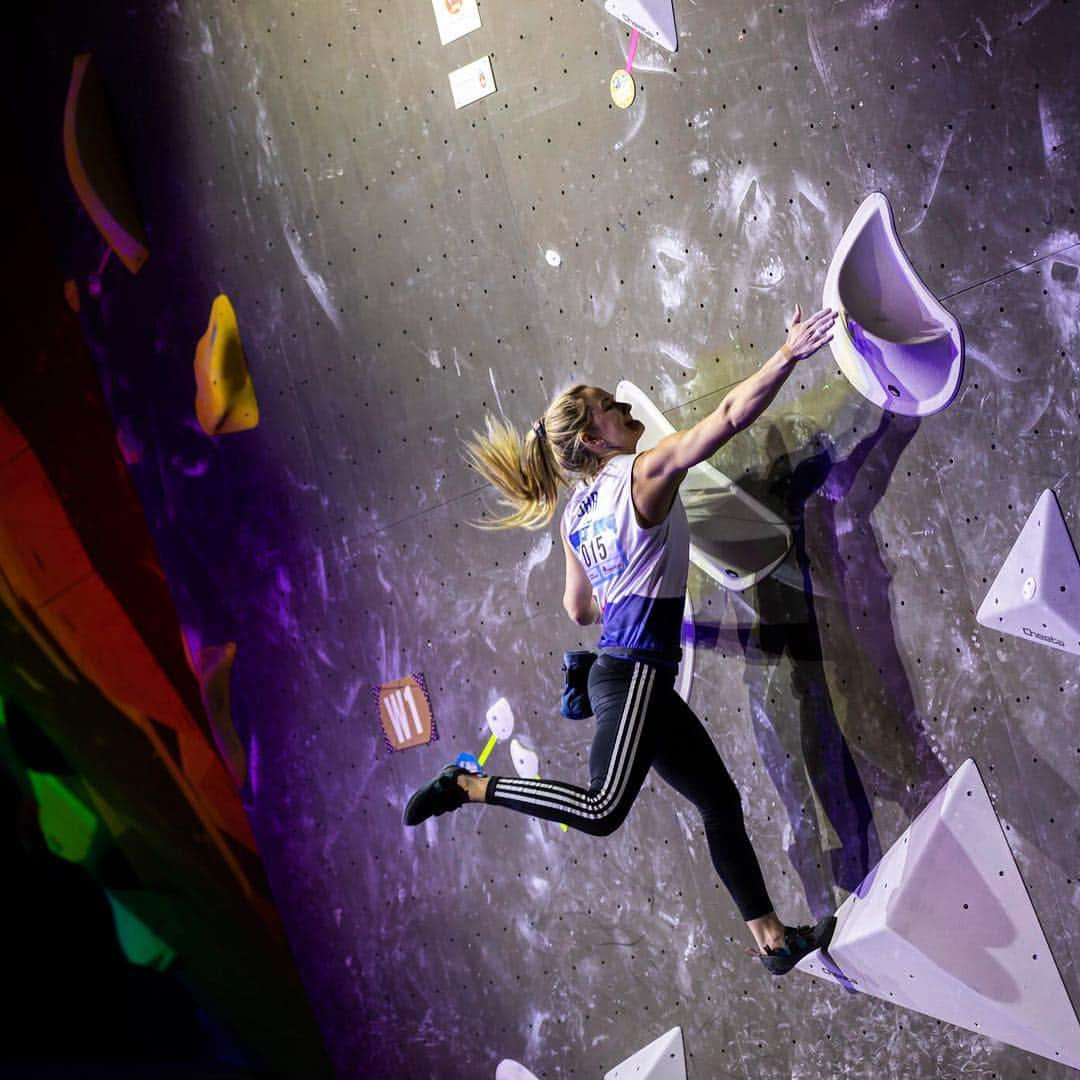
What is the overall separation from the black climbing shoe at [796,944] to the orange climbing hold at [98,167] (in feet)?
9.29

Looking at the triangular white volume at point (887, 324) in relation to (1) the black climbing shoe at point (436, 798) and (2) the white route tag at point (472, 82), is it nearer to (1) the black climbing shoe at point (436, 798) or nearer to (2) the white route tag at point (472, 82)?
(2) the white route tag at point (472, 82)

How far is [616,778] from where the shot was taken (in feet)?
8.36

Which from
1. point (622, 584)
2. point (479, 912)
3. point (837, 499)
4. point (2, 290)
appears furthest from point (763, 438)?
point (2, 290)

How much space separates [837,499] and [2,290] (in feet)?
9.48

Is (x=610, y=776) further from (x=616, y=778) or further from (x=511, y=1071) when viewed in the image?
(x=511, y=1071)

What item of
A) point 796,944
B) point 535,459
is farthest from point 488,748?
point 796,944

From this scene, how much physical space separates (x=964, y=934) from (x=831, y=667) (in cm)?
64

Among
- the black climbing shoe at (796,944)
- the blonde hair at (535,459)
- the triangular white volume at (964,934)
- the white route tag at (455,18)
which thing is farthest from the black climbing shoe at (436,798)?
the white route tag at (455,18)

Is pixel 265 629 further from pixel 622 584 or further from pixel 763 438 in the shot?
pixel 763 438

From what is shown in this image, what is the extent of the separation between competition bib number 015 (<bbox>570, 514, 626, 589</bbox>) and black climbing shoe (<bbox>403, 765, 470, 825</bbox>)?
0.56 m

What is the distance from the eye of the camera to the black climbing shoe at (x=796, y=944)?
2.65 metres

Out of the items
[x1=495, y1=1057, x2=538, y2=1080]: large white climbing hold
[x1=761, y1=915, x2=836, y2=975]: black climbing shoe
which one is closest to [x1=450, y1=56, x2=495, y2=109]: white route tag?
[x1=761, y1=915, x2=836, y2=975]: black climbing shoe

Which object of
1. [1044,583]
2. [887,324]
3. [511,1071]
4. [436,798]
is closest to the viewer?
[1044,583]

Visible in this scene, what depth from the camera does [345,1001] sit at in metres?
3.81
